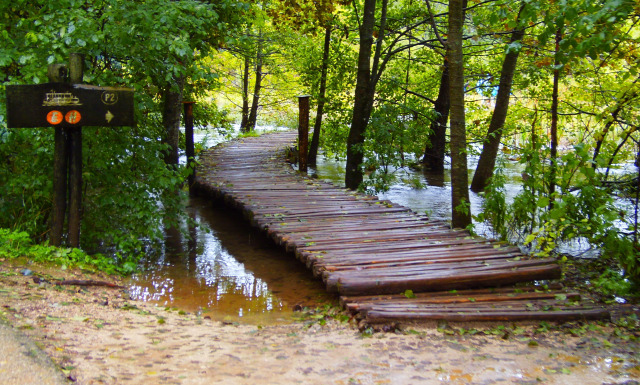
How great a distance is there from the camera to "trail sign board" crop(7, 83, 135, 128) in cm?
577

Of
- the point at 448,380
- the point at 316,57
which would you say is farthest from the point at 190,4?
the point at 316,57

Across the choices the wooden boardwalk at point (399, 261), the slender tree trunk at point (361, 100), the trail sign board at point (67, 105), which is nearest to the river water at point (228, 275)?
the wooden boardwalk at point (399, 261)

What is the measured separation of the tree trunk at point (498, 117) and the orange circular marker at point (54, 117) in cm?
766

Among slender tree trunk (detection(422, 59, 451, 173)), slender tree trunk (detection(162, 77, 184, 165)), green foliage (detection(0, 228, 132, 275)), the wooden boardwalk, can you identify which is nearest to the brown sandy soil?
the wooden boardwalk

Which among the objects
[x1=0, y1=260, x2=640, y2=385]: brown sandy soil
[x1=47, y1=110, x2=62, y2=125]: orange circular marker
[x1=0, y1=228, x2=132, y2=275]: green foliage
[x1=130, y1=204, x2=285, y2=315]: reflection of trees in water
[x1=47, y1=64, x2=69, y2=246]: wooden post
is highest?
[x1=47, y1=110, x2=62, y2=125]: orange circular marker

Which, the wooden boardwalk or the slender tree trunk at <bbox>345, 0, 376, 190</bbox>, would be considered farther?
the slender tree trunk at <bbox>345, 0, 376, 190</bbox>

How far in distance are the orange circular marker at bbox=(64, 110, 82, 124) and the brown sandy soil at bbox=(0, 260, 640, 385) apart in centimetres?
169

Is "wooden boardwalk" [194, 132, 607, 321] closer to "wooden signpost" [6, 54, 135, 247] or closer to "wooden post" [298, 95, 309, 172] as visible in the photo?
"wooden signpost" [6, 54, 135, 247]

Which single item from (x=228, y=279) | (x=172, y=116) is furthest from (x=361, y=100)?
(x=228, y=279)

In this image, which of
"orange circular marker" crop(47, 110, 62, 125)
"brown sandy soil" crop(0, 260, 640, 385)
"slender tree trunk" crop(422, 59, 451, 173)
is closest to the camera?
"brown sandy soil" crop(0, 260, 640, 385)

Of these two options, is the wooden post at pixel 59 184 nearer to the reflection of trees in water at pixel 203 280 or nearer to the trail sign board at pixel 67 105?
the trail sign board at pixel 67 105

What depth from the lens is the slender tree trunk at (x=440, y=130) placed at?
14.8 metres

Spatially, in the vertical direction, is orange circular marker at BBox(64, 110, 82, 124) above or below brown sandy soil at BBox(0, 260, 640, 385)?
above

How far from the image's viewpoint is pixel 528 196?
789 centimetres
